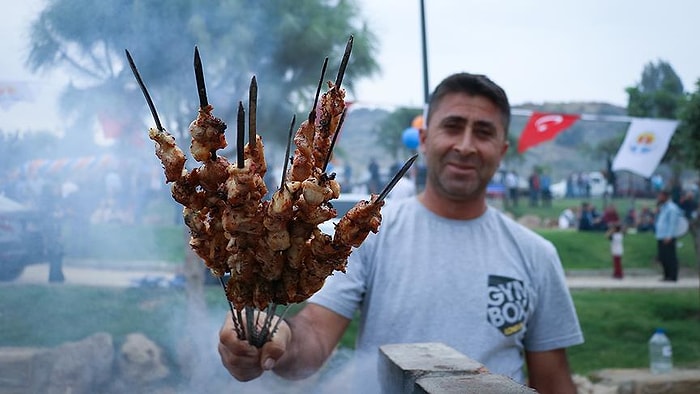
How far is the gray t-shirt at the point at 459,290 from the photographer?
2.46m

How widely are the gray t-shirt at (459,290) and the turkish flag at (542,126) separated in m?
7.81

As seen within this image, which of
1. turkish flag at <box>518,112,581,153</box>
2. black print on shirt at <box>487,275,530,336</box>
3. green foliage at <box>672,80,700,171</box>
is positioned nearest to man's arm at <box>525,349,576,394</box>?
black print on shirt at <box>487,275,530,336</box>

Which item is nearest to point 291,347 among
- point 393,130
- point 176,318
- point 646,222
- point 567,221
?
point 176,318

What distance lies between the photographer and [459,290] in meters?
2.50

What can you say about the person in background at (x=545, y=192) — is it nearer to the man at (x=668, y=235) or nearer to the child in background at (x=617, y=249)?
the child in background at (x=617, y=249)

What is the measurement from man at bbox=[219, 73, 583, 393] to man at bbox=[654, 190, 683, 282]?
35.7 ft

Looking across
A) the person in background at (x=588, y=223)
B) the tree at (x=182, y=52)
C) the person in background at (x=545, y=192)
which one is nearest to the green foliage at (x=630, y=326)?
the tree at (x=182, y=52)

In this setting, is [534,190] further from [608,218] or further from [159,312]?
[159,312]

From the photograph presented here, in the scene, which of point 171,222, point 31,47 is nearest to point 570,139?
point 171,222

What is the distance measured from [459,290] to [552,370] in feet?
1.79

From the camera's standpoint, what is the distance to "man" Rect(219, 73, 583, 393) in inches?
96.7

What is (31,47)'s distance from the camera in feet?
15.0

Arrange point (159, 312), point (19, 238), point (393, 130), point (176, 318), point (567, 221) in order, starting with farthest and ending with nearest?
point (393, 130), point (567, 221), point (159, 312), point (176, 318), point (19, 238)

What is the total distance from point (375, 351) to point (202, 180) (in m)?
1.29
